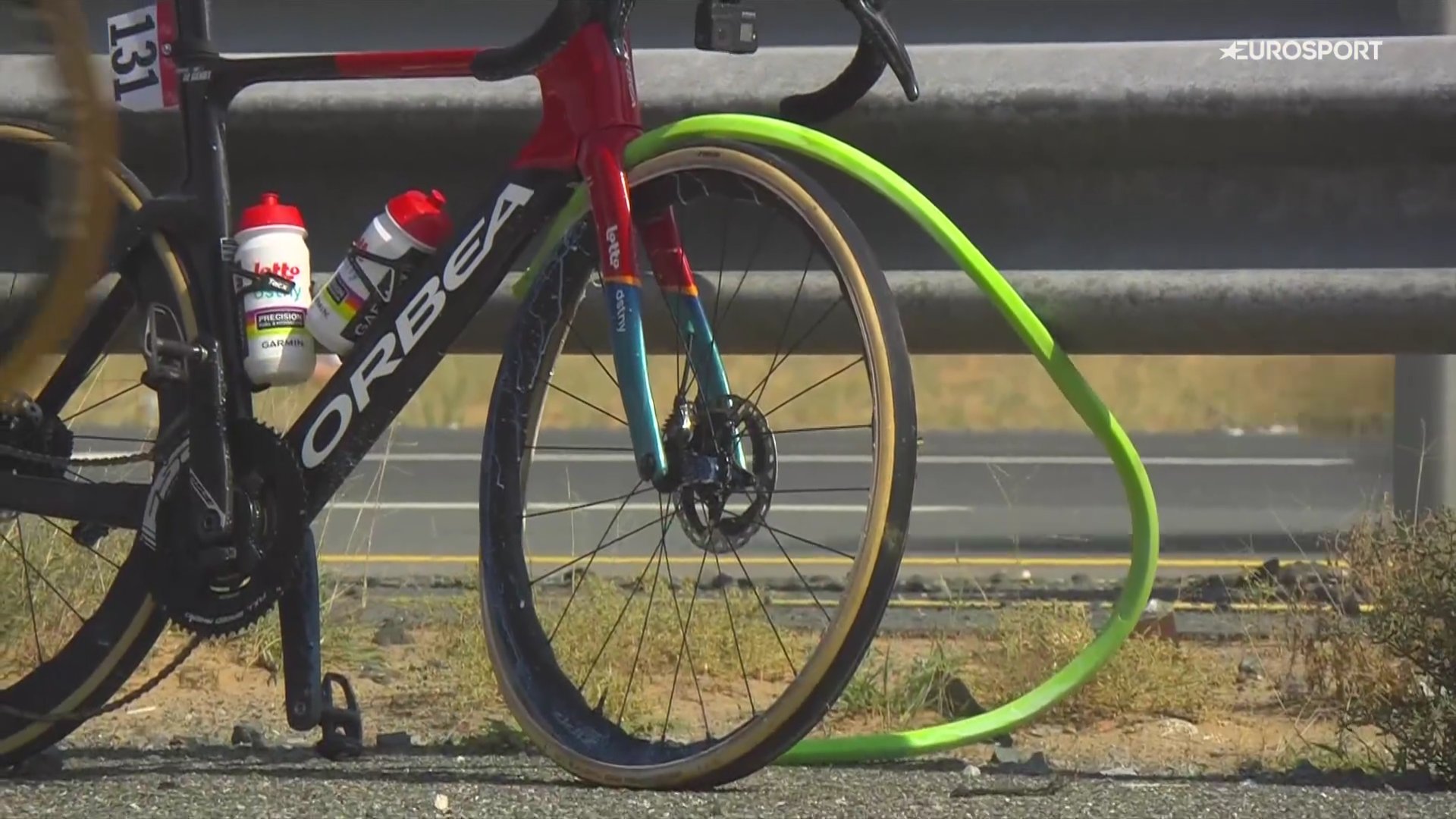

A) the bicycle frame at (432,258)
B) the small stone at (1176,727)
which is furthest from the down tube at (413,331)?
the small stone at (1176,727)

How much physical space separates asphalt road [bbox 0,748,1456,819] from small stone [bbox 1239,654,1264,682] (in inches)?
47.9

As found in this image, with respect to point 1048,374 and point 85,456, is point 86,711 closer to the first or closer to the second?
point 85,456

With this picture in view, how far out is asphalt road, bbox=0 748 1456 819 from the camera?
287 centimetres

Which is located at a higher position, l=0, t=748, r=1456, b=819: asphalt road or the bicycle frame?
the bicycle frame

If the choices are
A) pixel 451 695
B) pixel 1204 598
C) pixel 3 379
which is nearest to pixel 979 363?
pixel 1204 598

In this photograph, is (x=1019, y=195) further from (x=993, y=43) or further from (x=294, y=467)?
(x=294, y=467)

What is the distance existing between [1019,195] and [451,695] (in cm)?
170

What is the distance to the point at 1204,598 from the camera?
5.46m

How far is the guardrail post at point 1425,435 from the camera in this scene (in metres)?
4.43

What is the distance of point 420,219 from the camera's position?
3.31m

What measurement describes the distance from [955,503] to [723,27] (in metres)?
8.17

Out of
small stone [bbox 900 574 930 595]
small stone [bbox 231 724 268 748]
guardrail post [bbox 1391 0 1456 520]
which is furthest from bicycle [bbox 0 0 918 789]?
small stone [bbox 900 574 930 595]

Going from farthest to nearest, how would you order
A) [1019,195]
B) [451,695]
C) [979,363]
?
[979,363] → [451,695] → [1019,195]

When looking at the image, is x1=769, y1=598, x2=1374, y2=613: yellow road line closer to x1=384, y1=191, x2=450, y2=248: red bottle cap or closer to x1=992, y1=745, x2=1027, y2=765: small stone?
x1=992, y1=745, x2=1027, y2=765: small stone
